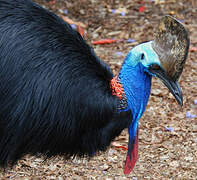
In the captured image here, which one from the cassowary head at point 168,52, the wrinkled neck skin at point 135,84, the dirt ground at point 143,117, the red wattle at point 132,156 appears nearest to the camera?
the cassowary head at point 168,52

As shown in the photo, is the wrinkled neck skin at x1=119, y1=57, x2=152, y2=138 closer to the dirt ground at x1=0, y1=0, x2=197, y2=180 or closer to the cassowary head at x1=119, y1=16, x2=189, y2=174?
the cassowary head at x1=119, y1=16, x2=189, y2=174

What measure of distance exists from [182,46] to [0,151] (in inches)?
37.1

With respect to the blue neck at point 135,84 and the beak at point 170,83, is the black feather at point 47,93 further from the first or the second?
the beak at point 170,83

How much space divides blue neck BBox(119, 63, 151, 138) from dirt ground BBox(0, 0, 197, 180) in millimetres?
507

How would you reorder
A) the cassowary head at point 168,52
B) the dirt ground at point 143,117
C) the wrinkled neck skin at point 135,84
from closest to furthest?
1. the cassowary head at point 168,52
2. the wrinkled neck skin at point 135,84
3. the dirt ground at point 143,117

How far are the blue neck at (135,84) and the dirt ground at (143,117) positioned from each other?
51 centimetres

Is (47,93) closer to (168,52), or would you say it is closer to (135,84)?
(135,84)

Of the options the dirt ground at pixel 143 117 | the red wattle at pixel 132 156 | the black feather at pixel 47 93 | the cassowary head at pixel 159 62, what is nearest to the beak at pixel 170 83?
the cassowary head at pixel 159 62

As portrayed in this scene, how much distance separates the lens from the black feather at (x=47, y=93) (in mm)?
1889

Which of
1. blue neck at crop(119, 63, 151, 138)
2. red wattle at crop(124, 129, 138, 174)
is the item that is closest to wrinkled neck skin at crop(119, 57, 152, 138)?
blue neck at crop(119, 63, 151, 138)

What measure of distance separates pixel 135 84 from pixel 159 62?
0.54 ft

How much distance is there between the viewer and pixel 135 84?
1966 mm

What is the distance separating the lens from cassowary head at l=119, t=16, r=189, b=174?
185 centimetres

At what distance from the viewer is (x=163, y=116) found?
3184mm
